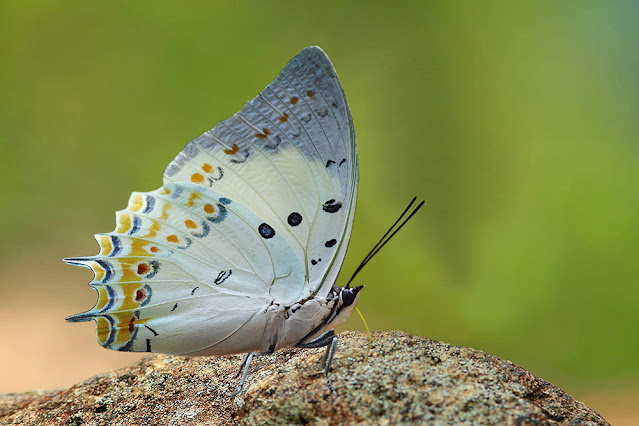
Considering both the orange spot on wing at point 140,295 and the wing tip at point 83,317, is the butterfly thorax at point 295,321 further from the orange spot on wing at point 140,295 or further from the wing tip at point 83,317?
the wing tip at point 83,317

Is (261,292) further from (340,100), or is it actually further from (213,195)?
(340,100)

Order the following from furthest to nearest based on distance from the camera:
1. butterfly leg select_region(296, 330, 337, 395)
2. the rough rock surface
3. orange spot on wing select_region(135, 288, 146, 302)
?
orange spot on wing select_region(135, 288, 146, 302) < butterfly leg select_region(296, 330, 337, 395) < the rough rock surface

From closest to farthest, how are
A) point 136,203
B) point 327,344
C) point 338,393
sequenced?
1. point 338,393
2. point 327,344
3. point 136,203

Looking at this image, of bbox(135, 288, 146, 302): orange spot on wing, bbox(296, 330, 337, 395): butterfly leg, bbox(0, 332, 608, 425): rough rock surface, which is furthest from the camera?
bbox(135, 288, 146, 302): orange spot on wing

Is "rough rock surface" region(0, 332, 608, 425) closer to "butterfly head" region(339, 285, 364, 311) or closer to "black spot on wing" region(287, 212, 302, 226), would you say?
"butterfly head" region(339, 285, 364, 311)

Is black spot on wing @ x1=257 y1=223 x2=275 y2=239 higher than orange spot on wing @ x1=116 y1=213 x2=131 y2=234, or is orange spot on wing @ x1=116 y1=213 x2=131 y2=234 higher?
orange spot on wing @ x1=116 y1=213 x2=131 y2=234

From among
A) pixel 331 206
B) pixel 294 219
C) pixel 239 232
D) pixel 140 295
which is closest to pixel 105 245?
pixel 140 295

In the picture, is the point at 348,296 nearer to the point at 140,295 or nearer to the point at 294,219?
the point at 294,219

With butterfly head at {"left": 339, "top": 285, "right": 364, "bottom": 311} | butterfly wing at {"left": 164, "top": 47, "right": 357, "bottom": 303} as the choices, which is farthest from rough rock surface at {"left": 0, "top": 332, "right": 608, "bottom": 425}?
butterfly wing at {"left": 164, "top": 47, "right": 357, "bottom": 303}
